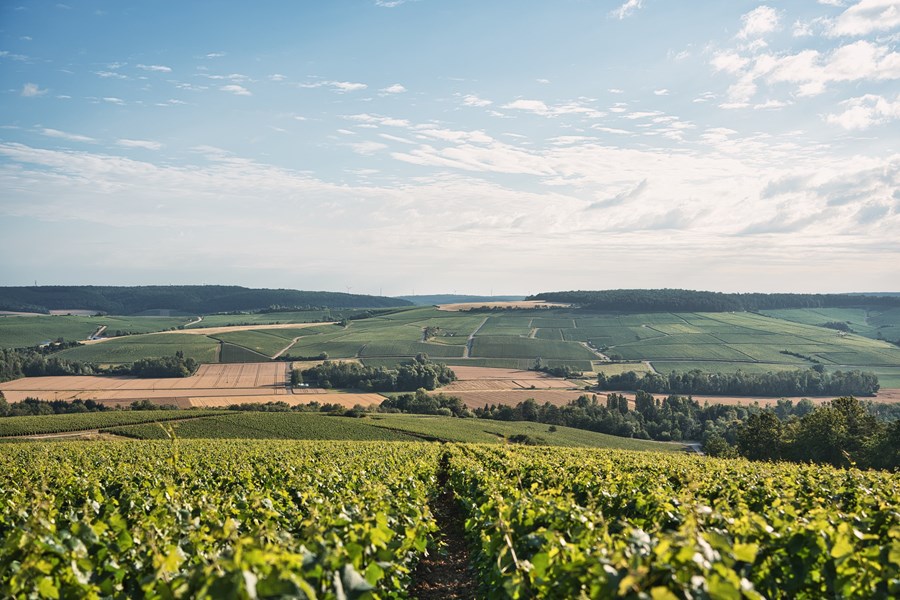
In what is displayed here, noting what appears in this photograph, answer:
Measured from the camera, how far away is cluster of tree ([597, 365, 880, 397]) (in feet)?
345

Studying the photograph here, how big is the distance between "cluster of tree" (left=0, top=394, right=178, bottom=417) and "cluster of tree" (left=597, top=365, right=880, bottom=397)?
71.3m

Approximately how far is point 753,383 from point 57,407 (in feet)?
350

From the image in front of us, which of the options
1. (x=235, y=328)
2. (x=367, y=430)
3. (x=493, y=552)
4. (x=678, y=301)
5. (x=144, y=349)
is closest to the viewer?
(x=493, y=552)

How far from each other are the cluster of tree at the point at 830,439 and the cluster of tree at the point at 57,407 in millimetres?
65183

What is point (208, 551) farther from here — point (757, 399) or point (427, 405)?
point (757, 399)

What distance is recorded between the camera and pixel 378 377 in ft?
355

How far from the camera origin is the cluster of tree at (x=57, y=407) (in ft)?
244

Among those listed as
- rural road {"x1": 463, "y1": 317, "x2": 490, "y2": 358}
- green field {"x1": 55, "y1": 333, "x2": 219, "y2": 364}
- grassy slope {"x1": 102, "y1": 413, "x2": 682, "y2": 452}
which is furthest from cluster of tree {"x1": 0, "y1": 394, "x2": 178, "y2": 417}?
rural road {"x1": 463, "y1": 317, "x2": 490, "y2": 358}

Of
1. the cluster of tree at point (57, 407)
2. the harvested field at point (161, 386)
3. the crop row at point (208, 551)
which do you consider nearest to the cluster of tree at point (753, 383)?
the harvested field at point (161, 386)

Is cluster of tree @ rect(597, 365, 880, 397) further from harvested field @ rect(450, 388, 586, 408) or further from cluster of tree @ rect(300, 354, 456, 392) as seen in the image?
cluster of tree @ rect(300, 354, 456, 392)

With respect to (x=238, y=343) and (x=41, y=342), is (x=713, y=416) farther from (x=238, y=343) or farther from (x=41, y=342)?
(x=41, y=342)

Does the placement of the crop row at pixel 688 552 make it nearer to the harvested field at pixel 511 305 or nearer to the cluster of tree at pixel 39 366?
the cluster of tree at pixel 39 366

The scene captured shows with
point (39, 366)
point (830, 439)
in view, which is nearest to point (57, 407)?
point (39, 366)

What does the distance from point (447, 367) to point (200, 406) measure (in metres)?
48.2
